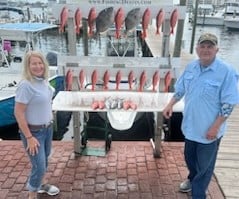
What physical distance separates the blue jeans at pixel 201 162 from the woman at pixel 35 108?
4.69 feet

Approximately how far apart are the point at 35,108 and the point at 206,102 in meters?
1.55

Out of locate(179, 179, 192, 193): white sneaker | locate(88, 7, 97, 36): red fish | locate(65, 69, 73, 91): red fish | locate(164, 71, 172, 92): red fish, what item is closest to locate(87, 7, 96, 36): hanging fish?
locate(88, 7, 97, 36): red fish

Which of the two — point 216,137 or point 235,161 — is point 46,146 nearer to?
point 216,137

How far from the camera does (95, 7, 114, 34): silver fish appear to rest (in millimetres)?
3600

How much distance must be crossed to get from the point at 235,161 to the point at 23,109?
289 centimetres

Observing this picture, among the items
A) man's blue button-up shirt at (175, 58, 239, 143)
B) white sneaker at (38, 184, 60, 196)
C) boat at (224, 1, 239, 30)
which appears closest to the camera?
man's blue button-up shirt at (175, 58, 239, 143)

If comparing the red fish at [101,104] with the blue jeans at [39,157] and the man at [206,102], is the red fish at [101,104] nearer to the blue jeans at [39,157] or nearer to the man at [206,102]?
the blue jeans at [39,157]

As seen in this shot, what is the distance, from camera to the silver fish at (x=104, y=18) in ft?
11.8

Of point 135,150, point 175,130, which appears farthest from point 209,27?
point 135,150

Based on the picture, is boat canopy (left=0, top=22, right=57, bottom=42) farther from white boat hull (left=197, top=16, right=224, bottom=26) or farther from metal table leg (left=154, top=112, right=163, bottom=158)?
white boat hull (left=197, top=16, right=224, bottom=26)

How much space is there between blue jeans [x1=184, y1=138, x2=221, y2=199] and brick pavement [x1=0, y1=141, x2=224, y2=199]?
0.46m

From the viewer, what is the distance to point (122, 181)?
3.85 meters

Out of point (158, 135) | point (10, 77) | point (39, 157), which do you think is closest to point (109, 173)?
point (158, 135)

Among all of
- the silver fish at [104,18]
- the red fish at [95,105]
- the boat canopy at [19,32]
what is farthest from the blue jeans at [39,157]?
the boat canopy at [19,32]
